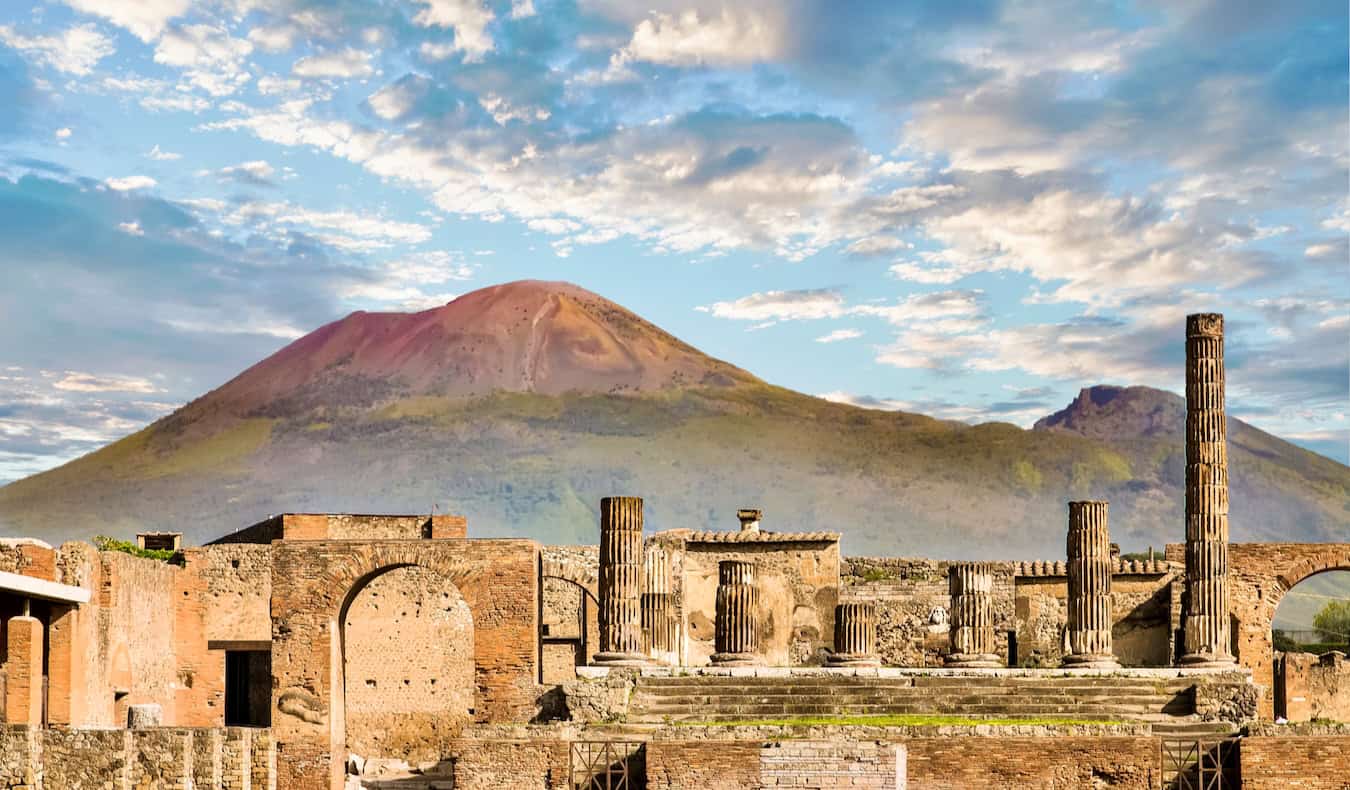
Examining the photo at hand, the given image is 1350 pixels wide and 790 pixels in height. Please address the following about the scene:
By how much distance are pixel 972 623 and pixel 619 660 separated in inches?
256

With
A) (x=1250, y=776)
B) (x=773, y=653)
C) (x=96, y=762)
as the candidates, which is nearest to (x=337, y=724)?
(x=96, y=762)

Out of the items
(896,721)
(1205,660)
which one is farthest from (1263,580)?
(896,721)

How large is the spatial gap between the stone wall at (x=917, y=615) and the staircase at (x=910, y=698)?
355 inches

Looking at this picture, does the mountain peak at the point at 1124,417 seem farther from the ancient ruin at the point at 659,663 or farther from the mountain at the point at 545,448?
the ancient ruin at the point at 659,663

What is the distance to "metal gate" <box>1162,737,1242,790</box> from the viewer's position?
28.5 meters

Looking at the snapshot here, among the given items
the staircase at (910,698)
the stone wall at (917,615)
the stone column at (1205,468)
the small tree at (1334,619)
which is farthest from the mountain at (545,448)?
the staircase at (910,698)

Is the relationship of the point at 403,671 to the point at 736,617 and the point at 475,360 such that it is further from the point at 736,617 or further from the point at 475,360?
the point at 475,360

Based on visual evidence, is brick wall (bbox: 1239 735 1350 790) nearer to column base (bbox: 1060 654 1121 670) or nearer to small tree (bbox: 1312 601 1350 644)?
column base (bbox: 1060 654 1121 670)

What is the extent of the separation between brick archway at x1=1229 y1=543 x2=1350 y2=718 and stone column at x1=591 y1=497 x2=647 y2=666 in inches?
508

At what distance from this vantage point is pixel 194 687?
129 ft

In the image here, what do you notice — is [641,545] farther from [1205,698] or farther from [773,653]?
[1205,698]

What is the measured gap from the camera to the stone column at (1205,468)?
1430 inches

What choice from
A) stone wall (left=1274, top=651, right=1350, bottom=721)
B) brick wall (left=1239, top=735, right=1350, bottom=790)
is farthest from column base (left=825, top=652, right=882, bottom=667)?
stone wall (left=1274, top=651, right=1350, bottom=721)

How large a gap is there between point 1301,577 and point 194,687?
71.0 feet
